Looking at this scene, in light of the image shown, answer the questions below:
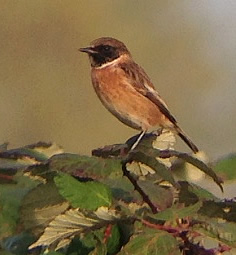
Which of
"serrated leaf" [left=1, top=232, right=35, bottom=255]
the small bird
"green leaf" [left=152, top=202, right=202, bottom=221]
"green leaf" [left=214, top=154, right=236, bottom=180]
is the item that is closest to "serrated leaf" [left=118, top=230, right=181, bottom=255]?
"green leaf" [left=152, top=202, right=202, bottom=221]

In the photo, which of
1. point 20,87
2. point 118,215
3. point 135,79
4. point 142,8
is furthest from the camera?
point 142,8

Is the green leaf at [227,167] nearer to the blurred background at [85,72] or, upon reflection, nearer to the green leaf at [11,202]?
the green leaf at [11,202]

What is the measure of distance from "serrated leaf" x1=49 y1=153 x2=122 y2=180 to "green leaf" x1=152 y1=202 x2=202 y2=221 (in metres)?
0.09

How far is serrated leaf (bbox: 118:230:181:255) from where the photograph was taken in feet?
3.99

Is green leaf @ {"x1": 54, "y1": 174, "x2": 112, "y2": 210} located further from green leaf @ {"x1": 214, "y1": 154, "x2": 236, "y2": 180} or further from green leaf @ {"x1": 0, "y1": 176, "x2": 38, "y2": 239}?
green leaf @ {"x1": 214, "y1": 154, "x2": 236, "y2": 180}

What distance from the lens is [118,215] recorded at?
1.23 m

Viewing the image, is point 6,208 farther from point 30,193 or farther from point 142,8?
point 142,8

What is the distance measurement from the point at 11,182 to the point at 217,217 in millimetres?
282

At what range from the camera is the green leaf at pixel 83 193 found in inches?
49.3

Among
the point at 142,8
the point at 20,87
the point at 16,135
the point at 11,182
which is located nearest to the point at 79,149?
the point at 16,135

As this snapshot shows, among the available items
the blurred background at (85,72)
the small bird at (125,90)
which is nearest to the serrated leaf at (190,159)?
the small bird at (125,90)

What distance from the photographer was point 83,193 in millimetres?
1272

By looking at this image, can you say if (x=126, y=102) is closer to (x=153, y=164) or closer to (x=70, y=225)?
(x=153, y=164)

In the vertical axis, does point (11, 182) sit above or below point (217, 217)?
above
